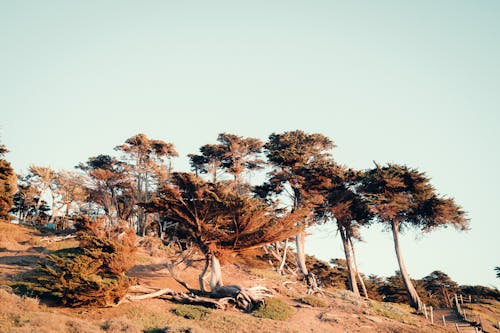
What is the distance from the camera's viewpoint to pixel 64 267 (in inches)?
544

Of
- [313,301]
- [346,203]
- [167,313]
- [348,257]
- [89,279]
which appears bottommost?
[167,313]

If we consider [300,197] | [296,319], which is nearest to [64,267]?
[296,319]

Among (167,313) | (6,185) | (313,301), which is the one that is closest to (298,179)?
(313,301)

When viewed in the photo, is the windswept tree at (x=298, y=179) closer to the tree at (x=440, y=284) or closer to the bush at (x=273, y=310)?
the bush at (x=273, y=310)

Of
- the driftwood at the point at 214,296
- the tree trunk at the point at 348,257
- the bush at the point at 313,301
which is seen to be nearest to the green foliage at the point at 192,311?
the driftwood at the point at 214,296

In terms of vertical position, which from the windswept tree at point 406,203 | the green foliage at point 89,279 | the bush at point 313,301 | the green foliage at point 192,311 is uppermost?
the windswept tree at point 406,203

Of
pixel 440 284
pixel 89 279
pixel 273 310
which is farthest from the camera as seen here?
pixel 440 284

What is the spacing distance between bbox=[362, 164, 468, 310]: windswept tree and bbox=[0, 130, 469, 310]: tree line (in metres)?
0.08

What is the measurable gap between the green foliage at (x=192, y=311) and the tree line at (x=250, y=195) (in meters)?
2.80

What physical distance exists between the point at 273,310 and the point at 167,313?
542 centimetres

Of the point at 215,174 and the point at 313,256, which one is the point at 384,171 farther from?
the point at 313,256

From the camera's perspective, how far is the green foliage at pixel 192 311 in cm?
1496

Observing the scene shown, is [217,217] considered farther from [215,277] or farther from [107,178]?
[107,178]

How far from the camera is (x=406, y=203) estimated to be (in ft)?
88.2
